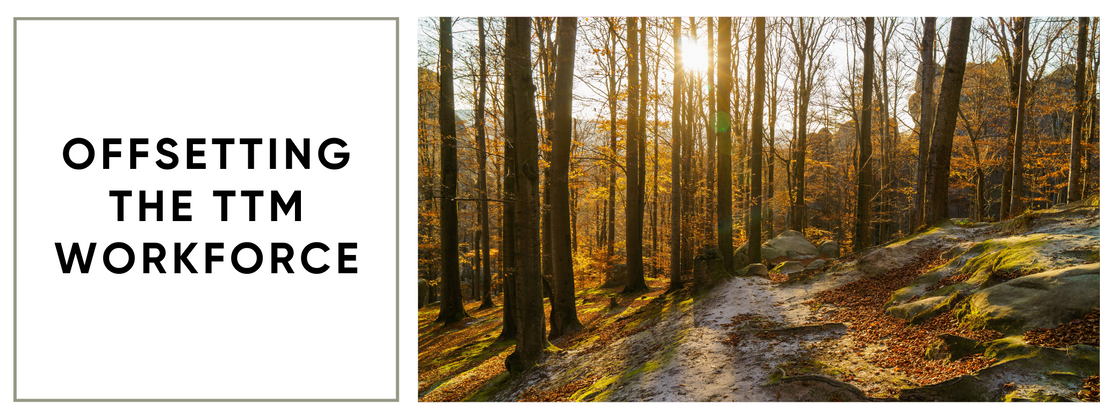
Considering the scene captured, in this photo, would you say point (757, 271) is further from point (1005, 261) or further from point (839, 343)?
point (839, 343)

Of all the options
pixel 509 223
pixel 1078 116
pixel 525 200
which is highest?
pixel 1078 116

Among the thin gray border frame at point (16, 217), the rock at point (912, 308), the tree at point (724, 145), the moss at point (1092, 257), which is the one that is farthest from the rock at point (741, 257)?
the thin gray border frame at point (16, 217)

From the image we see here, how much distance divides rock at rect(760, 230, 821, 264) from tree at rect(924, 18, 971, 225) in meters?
6.63

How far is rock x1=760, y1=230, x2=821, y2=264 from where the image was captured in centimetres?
1450

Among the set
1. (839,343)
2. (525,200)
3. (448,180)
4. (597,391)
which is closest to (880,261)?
(839,343)

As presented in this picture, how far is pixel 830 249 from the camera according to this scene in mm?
15727

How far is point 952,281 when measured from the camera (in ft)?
16.7

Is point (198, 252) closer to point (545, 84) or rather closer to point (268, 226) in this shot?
point (268, 226)

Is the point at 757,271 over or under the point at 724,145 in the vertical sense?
under

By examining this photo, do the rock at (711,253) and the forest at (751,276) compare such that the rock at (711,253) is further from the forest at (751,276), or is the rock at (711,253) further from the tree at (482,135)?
the tree at (482,135)

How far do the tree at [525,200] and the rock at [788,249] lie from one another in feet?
35.3

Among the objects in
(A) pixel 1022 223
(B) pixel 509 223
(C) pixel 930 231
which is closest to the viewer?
(A) pixel 1022 223

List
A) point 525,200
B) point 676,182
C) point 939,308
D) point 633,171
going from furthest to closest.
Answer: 1. point 633,171
2. point 676,182
3. point 525,200
4. point 939,308

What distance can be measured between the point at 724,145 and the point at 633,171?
6.34 feet
